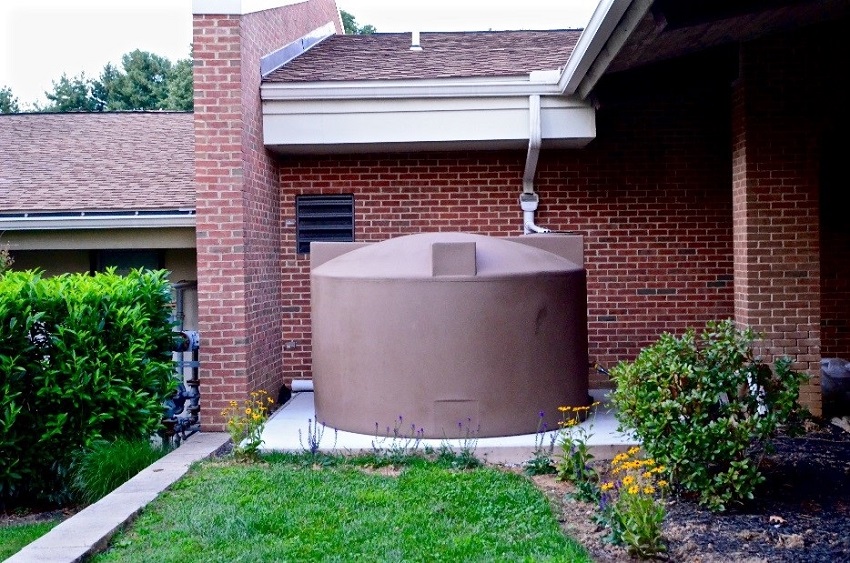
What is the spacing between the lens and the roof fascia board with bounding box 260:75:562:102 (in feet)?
27.0

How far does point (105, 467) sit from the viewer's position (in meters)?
5.98

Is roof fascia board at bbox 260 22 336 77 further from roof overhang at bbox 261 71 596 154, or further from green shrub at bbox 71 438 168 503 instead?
green shrub at bbox 71 438 168 503

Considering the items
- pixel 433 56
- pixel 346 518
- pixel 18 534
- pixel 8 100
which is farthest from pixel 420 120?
pixel 8 100

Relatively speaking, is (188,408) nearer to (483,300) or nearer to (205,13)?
(483,300)

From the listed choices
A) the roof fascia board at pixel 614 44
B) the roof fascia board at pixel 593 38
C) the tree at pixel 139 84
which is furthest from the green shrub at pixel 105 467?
the tree at pixel 139 84

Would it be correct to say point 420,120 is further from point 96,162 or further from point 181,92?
point 181,92

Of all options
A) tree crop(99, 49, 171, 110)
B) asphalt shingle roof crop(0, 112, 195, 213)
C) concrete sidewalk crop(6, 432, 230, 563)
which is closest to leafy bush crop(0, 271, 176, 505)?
concrete sidewalk crop(6, 432, 230, 563)

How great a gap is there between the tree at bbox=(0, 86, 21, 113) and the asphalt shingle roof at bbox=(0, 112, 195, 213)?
24.4 meters

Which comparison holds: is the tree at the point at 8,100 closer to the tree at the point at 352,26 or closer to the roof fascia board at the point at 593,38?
the tree at the point at 352,26

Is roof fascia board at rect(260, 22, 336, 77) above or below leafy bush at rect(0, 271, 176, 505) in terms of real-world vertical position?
above

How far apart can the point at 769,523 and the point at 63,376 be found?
482 cm

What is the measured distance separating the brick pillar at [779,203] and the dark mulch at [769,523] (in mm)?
1622

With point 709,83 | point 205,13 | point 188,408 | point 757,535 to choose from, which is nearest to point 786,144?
point 709,83

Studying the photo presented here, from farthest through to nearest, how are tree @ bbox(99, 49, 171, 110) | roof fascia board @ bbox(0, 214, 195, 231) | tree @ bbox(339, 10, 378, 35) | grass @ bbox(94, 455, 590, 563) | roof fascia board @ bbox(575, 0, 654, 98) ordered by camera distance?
tree @ bbox(339, 10, 378, 35) < tree @ bbox(99, 49, 171, 110) < roof fascia board @ bbox(0, 214, 195, 231) < roof fascia board @ bbox(575, 0, 654, 98) < grass @ bbox(94, 455, 590, 563)
